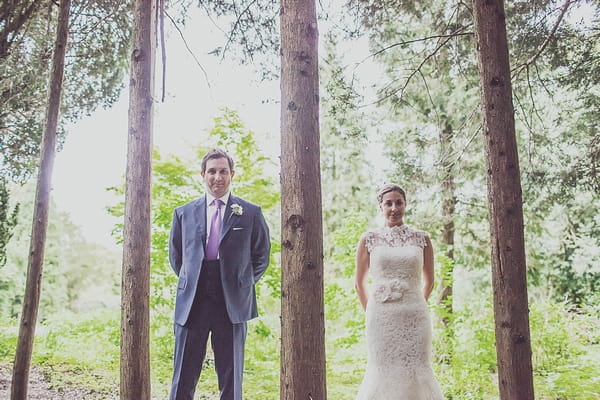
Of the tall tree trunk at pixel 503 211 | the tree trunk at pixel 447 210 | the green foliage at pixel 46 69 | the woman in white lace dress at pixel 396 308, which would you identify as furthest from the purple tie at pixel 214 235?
the green foliage at pixel 46 69

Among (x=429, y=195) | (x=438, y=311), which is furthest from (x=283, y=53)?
(x=429, y=195)

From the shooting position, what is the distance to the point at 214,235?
124 inches

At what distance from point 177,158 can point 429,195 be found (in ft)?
11.7

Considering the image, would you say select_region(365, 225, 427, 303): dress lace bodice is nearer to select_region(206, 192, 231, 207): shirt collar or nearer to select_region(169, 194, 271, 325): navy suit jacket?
select_region(169, 194, 271, 325): navy suit jacket

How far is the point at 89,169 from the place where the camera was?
1515 cm

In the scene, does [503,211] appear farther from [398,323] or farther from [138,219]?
[138,219]

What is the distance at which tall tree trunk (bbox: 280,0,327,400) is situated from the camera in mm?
2381

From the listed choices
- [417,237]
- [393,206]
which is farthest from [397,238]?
[393,206]

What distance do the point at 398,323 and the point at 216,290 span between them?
A: 126cm

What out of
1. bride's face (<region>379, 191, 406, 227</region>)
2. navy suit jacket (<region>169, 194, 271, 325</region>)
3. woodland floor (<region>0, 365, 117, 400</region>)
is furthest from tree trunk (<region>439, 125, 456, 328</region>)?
woodland floor (<region>0, 365, 117, 400</region>)

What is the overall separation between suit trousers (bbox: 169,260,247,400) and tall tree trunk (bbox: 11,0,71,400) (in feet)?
7.55

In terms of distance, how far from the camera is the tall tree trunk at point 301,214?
2.38 metres

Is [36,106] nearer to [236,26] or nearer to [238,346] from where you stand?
[236,26]

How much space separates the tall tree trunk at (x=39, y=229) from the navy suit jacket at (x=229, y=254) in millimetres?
2063
